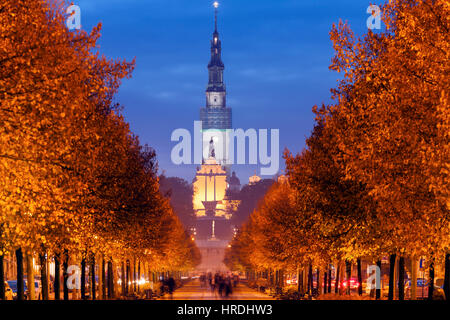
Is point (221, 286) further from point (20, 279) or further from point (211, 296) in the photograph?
point (20, 279)

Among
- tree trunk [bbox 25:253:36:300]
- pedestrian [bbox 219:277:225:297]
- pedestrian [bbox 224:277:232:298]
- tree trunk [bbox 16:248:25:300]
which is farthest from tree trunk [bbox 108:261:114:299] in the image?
tree trunk [bbox 16:248:25:300]

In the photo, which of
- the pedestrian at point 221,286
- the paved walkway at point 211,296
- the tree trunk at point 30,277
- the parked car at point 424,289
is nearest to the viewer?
the tree trunk at point 30,277

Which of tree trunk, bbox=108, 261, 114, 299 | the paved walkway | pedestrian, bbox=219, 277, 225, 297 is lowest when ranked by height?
the paved walkway

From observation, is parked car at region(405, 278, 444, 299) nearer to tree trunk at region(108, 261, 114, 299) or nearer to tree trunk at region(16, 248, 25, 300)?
tree trunk at region(108, 261, 114, 299)

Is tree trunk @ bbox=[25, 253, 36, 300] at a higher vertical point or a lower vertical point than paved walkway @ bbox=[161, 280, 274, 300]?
higher

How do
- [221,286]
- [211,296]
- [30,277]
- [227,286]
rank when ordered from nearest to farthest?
[30,277], [227,286], [221,286], [211,296]

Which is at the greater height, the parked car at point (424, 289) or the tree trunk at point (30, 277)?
the tree trunk at point (30, 277)

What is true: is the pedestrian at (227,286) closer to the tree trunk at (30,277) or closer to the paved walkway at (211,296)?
the paved walkway at (211,296)

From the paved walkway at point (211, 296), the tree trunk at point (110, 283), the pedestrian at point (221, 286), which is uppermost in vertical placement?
the tree trunk at point (110, 283)

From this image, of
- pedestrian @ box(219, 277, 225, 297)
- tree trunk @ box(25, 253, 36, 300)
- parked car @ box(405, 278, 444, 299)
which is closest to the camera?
tree trunk @ box(25, 253, 36, 300)

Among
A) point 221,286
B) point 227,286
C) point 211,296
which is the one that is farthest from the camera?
point 211,296

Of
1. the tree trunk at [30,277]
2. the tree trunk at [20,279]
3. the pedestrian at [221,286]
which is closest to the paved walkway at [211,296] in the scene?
the pedestrian at [221,286]

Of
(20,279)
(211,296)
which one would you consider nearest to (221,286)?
(211,296)
